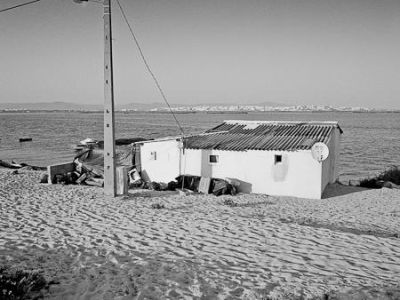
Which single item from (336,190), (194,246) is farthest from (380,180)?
(194,246)

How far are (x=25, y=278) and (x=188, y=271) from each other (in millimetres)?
2831

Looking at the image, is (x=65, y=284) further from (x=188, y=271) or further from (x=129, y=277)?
(x=188, y=271)

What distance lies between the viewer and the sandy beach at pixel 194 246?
6441 mm

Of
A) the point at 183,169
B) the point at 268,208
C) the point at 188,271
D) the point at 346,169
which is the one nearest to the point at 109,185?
the point at 183,169

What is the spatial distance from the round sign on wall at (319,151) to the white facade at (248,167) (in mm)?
416

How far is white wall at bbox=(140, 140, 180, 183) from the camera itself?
19.0 m

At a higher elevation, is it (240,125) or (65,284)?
(240,125)

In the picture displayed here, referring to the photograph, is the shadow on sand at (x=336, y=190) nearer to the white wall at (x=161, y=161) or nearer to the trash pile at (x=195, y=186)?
the trash pile at (x=195, y=186)

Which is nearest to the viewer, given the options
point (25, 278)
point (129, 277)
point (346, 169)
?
point (25, 278)

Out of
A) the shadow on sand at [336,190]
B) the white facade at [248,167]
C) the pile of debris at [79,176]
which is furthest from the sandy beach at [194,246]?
the pile of debris at [79,176]

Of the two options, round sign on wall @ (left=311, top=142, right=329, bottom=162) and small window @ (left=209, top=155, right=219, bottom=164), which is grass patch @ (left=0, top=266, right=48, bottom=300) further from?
round sign on wall @ (left=311, top=142, right=329, bottom=162)

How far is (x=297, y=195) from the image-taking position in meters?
17.1

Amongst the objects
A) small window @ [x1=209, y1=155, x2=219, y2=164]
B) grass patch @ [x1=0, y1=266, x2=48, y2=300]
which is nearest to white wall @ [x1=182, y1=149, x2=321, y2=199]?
small window @ [x1=209, y1=155, x2=219, y2=164]

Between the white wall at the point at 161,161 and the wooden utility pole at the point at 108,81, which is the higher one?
the wooden utility pole at the point at 108,81
